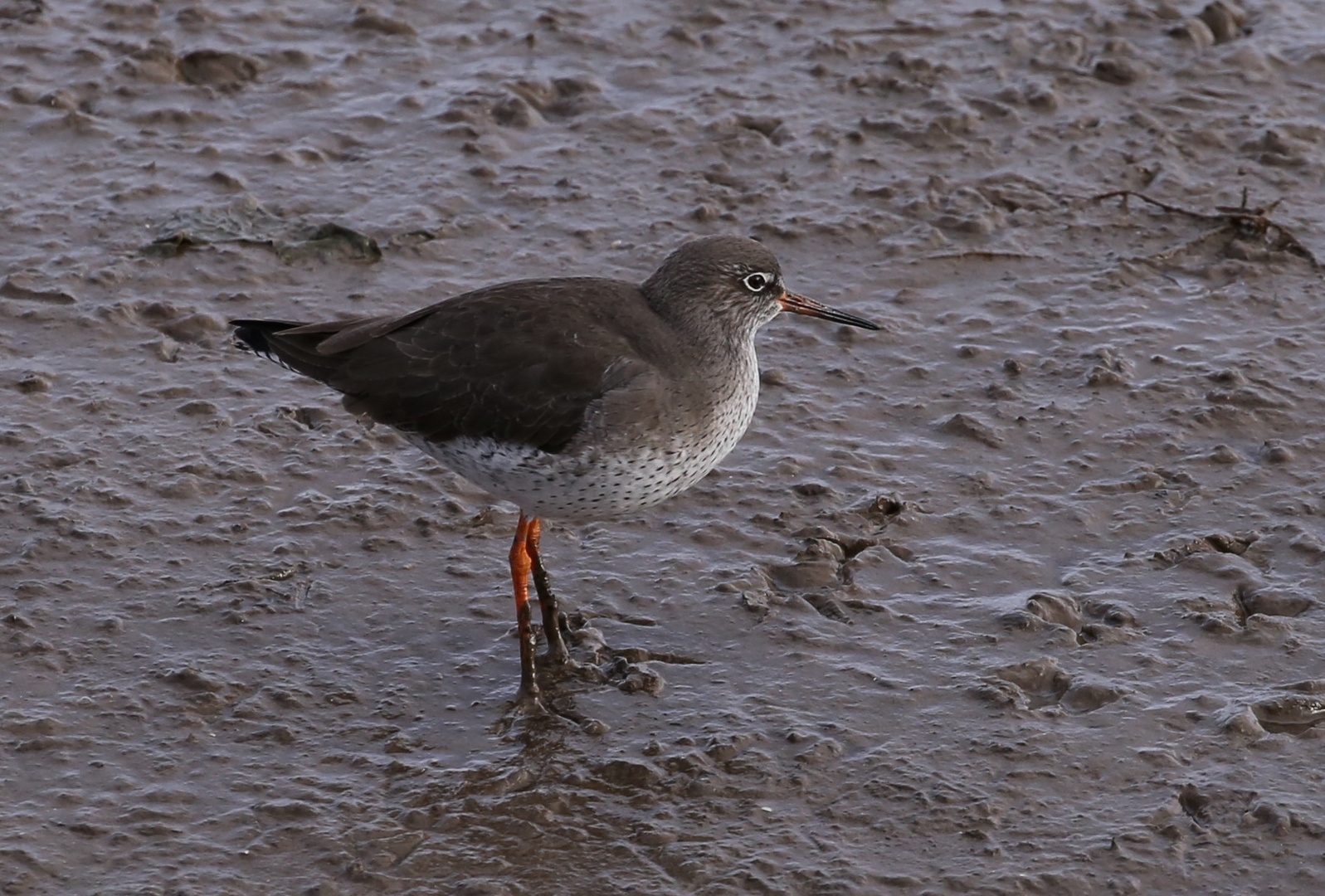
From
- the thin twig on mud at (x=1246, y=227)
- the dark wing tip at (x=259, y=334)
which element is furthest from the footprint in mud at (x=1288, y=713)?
the dark wing tip at (x=259, y=334)

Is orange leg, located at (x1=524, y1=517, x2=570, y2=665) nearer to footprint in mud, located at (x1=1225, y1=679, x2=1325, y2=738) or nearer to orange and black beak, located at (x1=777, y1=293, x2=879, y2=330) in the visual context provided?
orange and black beak, located at (x1=777, y1=293, x2=879, y2=330)

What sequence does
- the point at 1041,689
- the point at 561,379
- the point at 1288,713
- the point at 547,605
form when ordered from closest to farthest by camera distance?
the point at 1288,713 < the point at 561,379 < the point at 1041,689 < the point at 547,605

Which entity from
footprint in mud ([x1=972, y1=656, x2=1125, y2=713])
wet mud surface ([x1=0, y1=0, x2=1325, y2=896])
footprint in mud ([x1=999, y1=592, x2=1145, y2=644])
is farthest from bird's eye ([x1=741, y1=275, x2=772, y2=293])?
footprint in mud ([x1=972, y1=656, x2=1125, y2=713])

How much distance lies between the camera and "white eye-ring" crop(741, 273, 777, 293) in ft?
24.8

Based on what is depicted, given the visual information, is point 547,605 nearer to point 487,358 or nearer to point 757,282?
point 487,358

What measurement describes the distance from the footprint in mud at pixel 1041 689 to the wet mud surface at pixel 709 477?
0.03 metres

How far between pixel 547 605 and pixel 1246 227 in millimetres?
5054

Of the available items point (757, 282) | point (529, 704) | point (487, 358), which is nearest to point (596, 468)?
point (487, 358)

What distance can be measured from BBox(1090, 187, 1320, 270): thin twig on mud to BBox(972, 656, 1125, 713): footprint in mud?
3.55 m

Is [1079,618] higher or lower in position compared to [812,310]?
lower

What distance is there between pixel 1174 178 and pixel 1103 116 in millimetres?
755

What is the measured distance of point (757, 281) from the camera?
7.58 meters

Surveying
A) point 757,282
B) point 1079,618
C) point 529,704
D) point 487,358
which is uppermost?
point 757,282

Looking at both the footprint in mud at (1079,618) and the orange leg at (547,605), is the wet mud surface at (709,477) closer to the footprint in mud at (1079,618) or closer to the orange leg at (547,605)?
the footprint in mud at (1079,618)
